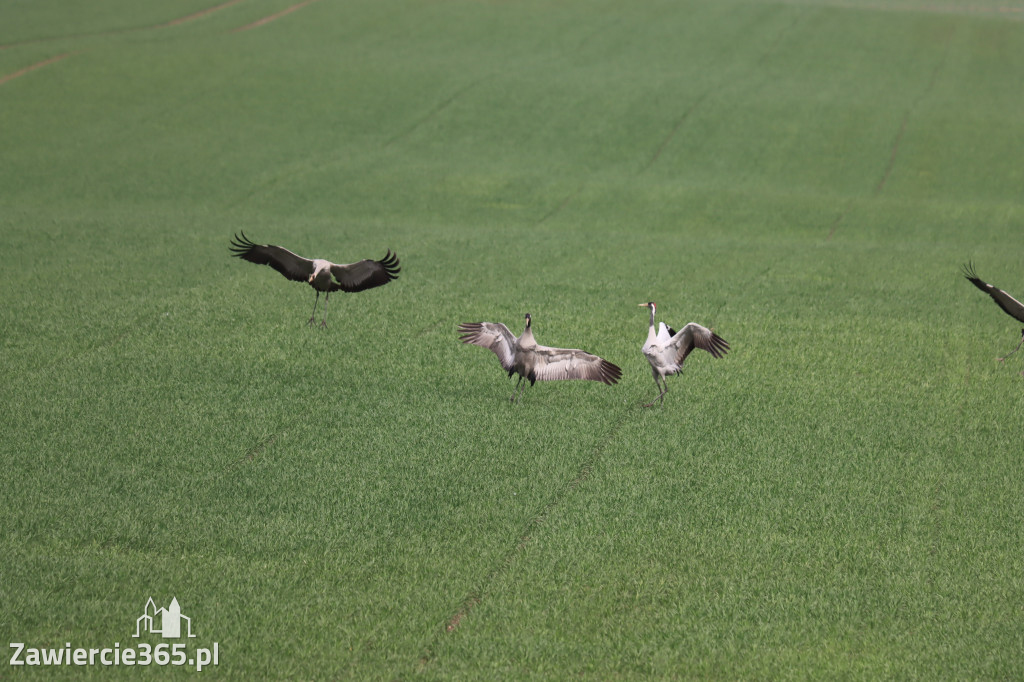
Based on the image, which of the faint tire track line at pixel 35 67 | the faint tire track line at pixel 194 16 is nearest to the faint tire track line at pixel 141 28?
the faint tire track line at pixel 194 16

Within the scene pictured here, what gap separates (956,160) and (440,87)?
20016mm

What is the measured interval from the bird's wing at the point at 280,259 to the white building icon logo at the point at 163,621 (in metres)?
5.94

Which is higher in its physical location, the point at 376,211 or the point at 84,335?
the point at 84,335

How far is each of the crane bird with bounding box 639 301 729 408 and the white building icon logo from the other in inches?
260

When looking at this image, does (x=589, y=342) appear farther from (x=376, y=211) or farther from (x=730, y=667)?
(x=376, y=211)

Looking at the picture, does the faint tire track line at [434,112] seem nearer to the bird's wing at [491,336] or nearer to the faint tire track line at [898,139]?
the faint tire track line at [898,139]

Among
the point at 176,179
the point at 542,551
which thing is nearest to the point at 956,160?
the point at 176,179

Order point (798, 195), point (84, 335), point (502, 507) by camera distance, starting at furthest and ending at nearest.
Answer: point (798, 195), point (84, 335), point (502, 507)

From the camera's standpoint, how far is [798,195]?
29.3m

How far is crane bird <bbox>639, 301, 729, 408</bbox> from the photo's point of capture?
11906 mm

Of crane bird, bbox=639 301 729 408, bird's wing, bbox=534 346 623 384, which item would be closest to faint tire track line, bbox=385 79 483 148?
crane bird, bbox=639 301 729 408

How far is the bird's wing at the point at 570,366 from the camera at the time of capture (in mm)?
11328

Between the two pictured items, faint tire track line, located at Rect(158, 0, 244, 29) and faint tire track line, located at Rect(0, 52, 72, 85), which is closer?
faint tire track line, located at Rect(0, 52, 72, 85)

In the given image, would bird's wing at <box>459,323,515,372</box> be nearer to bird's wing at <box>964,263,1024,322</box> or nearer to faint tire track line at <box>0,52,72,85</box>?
bird's wing at <box>964,263,1024,322</box>
